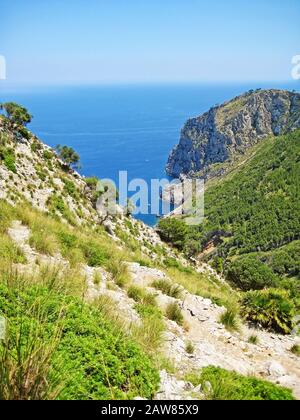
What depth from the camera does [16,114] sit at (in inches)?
1296

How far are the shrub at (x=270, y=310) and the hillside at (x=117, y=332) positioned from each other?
0.11 feet

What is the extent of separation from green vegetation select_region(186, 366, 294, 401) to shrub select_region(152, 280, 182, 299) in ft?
15.8

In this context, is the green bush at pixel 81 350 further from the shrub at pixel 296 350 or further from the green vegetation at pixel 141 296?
the shrub at pixel 296 350

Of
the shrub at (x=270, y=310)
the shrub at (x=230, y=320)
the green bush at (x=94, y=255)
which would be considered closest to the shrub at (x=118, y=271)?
the green bush at (x=94, y=255)

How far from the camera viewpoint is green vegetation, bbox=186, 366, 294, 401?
4.53m

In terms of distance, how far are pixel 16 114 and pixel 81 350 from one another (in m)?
32.5

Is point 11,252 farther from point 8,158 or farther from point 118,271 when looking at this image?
point 8,158

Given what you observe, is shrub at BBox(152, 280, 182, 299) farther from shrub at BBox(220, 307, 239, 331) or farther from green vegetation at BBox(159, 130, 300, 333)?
green vegetation at BBox(159, 130, 300, 333)

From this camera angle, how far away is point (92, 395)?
372 centimetres

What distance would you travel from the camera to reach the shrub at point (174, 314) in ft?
27.9

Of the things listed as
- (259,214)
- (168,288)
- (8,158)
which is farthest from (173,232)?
(259,214)

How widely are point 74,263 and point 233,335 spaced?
452 centimetres
